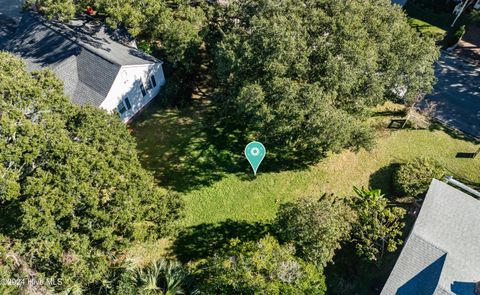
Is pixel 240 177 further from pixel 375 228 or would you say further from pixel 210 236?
pixel 375 228

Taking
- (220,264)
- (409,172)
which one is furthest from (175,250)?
(409,172)

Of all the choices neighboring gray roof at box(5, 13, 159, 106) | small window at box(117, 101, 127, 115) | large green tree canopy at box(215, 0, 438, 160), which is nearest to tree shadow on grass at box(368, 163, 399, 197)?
large green tree canopy at box(215, 0, 438, 160)

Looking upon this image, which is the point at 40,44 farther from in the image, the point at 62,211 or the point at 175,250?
the point at 175,250

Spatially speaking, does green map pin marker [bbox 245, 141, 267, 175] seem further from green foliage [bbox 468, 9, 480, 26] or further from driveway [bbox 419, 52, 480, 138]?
green foliage [bbox 468, 9, 480, 26]

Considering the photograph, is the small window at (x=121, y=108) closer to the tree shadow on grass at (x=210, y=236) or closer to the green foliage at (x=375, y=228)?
the tree shadow on grass at (x=210, y=236)

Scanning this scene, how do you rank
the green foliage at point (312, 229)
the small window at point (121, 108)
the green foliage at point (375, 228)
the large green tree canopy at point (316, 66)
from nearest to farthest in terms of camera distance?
the green foliage at point (312, 229)
the green foliage at point (375, 228)
the large green tree canopy at point (316, 66)
the small window at point (121, 108)

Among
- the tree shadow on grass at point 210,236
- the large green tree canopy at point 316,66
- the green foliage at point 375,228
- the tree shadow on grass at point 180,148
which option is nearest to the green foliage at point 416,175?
the green foliage at point 375,228
